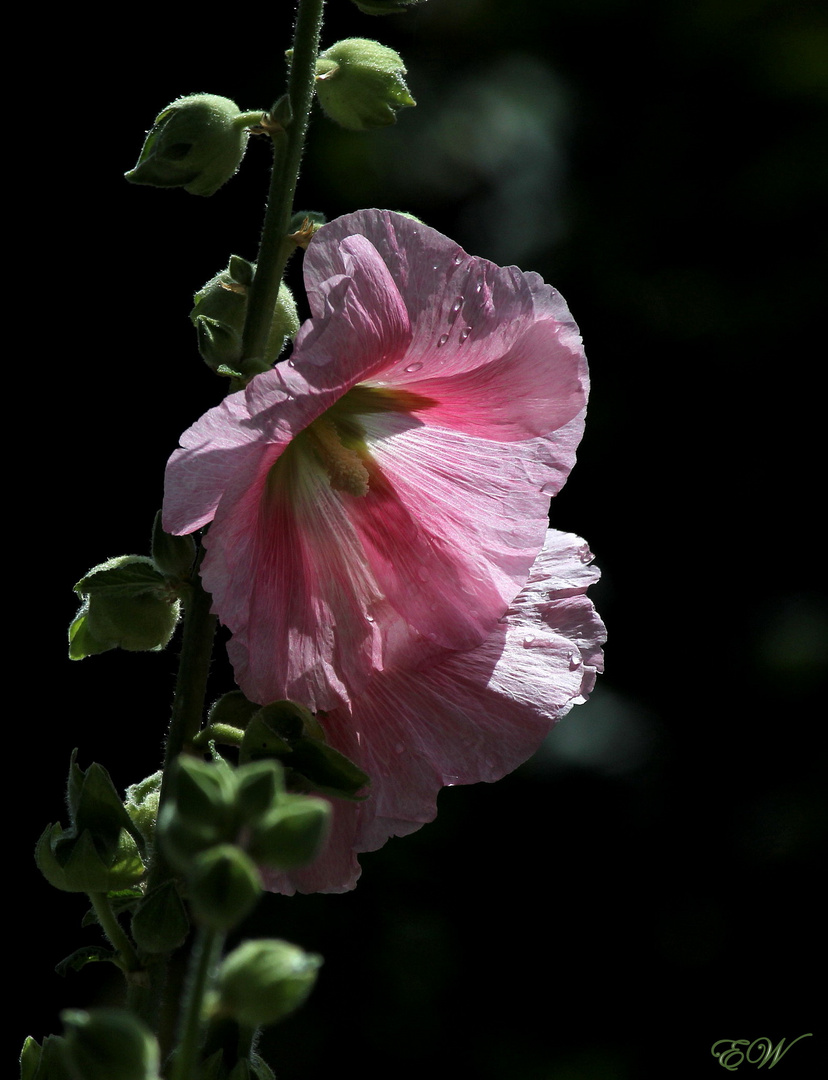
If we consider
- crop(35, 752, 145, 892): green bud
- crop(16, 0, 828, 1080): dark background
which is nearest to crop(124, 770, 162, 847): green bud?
crop(35, 752, 145, 892): green bud

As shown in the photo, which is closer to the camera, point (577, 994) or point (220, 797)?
point (220, 797)

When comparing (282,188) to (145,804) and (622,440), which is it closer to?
(145,804)

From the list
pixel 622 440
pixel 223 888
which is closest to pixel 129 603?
pixel 223 888

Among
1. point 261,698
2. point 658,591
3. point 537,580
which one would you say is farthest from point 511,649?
point 658,591

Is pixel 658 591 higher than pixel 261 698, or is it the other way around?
pixel 261 698

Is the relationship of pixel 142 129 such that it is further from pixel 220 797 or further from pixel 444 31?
pixel 220 797

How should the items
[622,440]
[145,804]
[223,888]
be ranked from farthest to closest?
[622,440] < [145,804] < [223,888]

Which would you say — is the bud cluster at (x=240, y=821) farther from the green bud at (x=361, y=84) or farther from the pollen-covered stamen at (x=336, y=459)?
the green bud at (x=361, y=84)

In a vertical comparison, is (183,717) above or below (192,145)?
below
